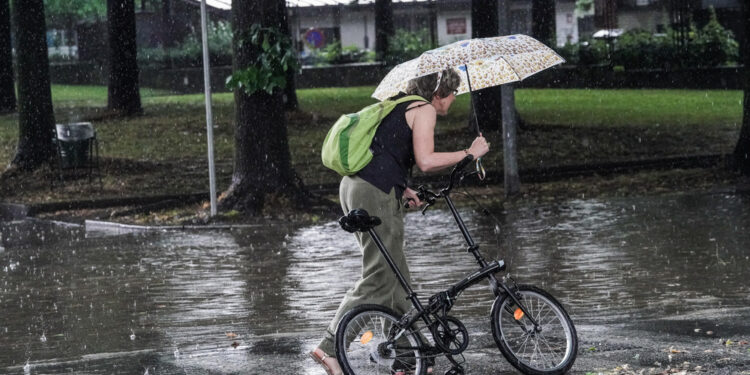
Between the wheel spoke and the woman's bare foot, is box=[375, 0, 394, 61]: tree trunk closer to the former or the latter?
the wheel spoke

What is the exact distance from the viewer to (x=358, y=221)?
20.5 ft

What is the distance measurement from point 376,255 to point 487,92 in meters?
17.4

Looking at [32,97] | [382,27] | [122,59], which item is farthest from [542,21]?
[32,97]

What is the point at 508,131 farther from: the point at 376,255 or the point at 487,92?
the point at 376,255

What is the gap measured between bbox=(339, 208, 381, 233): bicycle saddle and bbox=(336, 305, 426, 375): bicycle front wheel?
405 mm

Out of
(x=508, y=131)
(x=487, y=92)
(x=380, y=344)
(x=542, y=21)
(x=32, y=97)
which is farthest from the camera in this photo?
(x=542, y=21)

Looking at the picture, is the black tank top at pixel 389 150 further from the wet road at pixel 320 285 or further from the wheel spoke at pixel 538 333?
the wet road at pixel 320 285

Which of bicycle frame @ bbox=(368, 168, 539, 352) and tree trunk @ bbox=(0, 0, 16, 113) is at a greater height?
tree trunk @ bbox=(0, 0, 16, 113)

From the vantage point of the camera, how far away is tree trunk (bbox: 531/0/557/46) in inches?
1435

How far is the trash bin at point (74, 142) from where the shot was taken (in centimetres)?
1823

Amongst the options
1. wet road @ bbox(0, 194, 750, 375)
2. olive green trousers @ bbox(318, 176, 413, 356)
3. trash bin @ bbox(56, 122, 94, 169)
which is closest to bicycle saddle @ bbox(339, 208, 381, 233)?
olive green trousers @ bbox(318, 176, 413, 356)

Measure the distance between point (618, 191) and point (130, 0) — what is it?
52.4 feet

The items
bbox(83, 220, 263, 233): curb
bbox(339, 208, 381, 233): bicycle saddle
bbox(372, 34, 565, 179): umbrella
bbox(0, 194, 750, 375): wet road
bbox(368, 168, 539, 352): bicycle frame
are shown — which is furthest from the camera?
bbox(83, 220, 263, 233): curb

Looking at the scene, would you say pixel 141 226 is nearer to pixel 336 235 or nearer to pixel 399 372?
pixel 336 235
